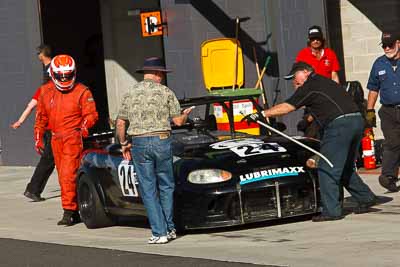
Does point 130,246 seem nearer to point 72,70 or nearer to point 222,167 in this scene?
point 222,167

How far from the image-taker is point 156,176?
1143 centimetres

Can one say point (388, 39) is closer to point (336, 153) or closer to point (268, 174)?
point (336, 153)

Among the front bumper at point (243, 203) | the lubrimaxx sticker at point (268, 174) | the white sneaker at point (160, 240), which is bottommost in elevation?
the white sneaker at point (160, 240)

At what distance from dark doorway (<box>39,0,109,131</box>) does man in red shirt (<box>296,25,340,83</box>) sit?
8965mm

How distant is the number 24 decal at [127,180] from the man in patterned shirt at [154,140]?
2.06 feet

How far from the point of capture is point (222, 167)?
11.5 metres

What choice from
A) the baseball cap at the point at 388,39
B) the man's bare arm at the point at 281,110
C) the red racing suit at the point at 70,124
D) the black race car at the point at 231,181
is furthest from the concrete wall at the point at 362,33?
the man's bare arm at the point at 281,110

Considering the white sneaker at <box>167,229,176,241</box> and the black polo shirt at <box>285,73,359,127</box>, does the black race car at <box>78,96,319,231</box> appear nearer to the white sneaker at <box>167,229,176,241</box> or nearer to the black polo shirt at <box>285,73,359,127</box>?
the white sneaker at <box>167,229,176,241</box>

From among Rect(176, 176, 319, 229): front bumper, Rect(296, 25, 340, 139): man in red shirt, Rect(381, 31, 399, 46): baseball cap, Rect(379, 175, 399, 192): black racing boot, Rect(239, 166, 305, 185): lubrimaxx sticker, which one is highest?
Rect(381, 31, 399, 46): baseball cap

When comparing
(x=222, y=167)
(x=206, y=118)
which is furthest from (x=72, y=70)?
(x=222, y=167)

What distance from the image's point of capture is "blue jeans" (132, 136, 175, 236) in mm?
11312

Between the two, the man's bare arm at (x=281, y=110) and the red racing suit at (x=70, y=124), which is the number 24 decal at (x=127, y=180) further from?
the man's bare arm at (x=281, y=110)

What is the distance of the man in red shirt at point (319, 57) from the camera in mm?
14867

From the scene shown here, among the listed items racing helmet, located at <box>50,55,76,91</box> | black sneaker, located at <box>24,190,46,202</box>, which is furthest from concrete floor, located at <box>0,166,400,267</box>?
racing helmet, located at <box>50,55,76,91</box>
